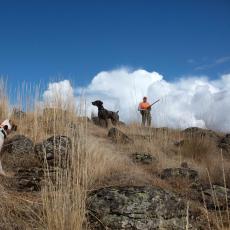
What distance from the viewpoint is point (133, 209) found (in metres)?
4.83

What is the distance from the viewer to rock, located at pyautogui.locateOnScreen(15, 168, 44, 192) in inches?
242

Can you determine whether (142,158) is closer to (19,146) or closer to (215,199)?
(19,146)

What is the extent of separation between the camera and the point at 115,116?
54.5 feet

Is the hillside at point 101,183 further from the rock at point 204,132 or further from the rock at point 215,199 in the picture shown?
the rock at point 204,132

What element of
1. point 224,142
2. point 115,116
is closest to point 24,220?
point 224,142

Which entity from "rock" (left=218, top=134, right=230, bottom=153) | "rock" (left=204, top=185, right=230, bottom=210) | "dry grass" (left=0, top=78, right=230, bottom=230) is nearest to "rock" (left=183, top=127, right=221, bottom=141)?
"dry grass" (left=0, top=78, right=230, bottom=230)

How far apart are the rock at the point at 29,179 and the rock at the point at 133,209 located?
1392 mm

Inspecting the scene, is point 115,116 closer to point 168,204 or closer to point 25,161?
point 25,161

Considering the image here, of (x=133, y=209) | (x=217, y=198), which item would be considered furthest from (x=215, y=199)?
(x=133, y=209)

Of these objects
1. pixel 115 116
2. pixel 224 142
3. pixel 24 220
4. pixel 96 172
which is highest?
pixel 115 116

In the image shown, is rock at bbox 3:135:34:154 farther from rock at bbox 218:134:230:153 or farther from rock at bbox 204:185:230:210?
rock at bbox 218:134:230:153

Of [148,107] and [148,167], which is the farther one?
[148,107]

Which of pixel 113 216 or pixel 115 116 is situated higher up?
pixel 115 116

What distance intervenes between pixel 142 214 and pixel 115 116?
11.9 meters
